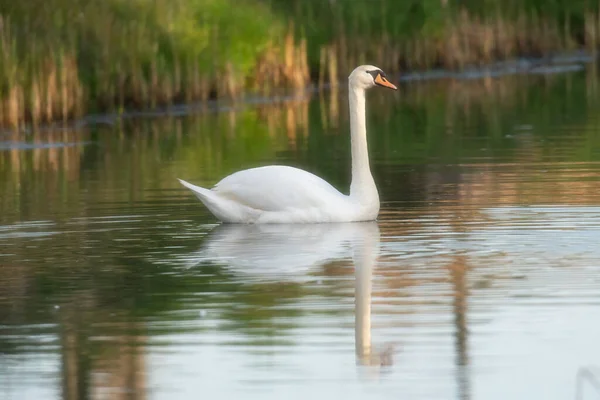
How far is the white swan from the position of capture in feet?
45.1

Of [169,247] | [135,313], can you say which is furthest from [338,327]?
[169,247]

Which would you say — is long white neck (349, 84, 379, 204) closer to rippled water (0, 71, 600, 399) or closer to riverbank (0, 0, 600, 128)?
rippled water (0, 71, 600, 399)

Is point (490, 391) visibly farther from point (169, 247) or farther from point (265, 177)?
Answer: point (265, 177)

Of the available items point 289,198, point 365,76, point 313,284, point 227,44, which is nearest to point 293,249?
point 289,198

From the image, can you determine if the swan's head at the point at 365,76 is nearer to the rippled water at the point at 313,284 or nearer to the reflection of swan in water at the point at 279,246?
the rippled water at the point at 313,284

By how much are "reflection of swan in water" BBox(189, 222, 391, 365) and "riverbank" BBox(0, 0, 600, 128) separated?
12.2 meters

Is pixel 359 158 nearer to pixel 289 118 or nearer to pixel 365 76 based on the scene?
pixel 365 76

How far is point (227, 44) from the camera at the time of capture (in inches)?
1257

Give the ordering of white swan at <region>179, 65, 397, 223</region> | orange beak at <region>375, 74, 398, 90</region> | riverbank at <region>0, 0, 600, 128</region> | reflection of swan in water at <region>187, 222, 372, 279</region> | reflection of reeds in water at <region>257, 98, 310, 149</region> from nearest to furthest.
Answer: reflection of swan in water at <region>187, 222, 372, 279</region> → white swan at <region>179, 65, 397, 223</region> → orange beak at <region>375, 74, 398, 90</region> → reflection of reeds in water at <region>257, 98, 310, 149</region> → riverbank at <region>0, 0, 600, 128</region>

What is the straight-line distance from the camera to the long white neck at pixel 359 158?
14.0 meters

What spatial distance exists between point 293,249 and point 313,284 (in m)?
1.75

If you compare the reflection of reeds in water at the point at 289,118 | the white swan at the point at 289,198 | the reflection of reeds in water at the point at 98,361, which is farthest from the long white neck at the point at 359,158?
the reflection of reeds in water at the point at 289,118

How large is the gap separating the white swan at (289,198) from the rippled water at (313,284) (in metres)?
0.14

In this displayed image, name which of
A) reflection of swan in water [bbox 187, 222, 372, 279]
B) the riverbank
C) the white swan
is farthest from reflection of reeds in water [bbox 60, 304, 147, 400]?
the riverbank
